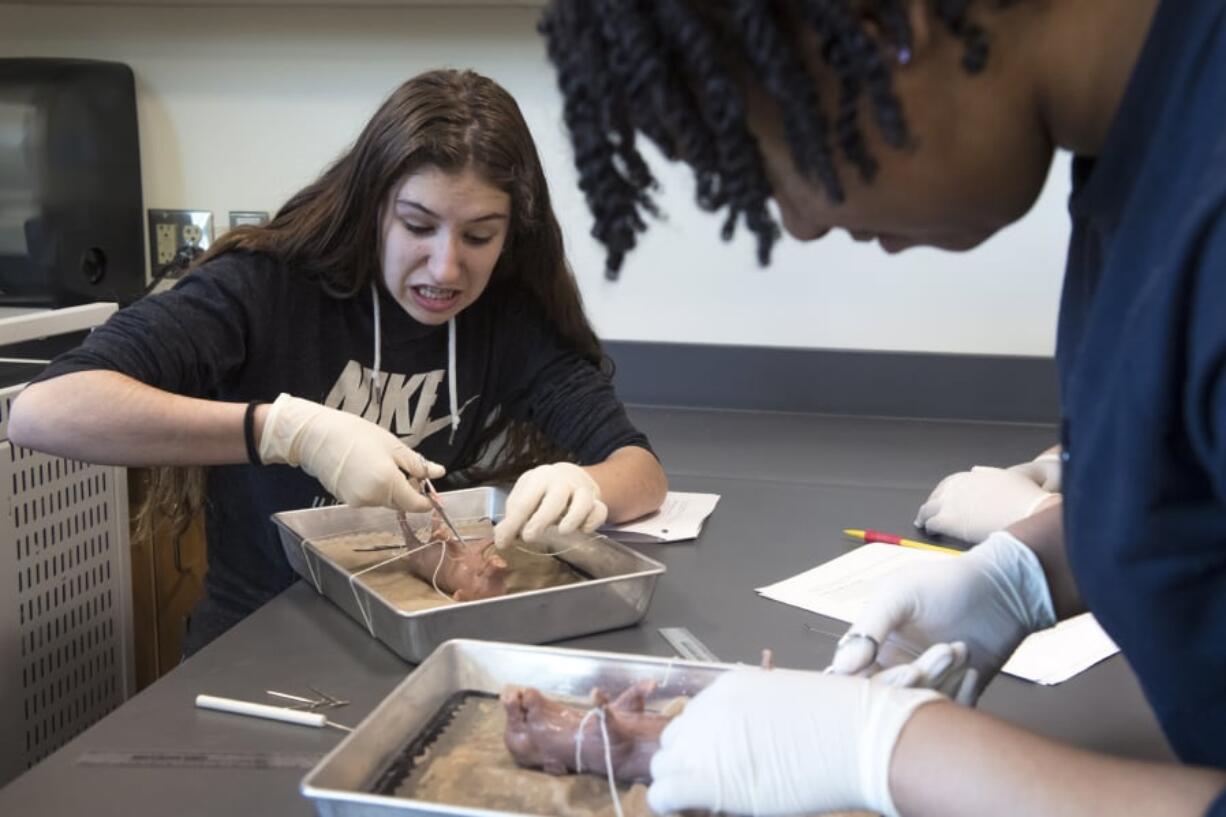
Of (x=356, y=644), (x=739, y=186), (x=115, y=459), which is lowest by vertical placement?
(x=356, y=644)

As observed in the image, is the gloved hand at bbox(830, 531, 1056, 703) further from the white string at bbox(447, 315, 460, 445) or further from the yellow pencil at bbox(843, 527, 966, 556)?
the white string at bbox(447, 315, 460, 445)

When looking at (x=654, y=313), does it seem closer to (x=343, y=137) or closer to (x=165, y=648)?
(x=343, y=137)

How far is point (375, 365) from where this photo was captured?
1.64 m

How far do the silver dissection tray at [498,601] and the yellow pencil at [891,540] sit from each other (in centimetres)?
36

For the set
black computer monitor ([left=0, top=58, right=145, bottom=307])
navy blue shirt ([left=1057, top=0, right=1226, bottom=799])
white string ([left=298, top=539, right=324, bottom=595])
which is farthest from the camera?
black computer monitor ([left=0, top=58, right=145, bottom=307])

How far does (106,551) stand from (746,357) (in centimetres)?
117

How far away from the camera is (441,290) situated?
157cm

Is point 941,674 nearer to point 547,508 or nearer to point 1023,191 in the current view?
point 1023,191

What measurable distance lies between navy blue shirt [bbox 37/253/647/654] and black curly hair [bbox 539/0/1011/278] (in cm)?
94

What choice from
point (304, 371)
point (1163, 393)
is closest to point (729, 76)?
point (1163, 393)

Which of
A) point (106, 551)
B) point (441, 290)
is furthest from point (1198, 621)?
point (106, 551)

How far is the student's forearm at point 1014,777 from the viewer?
2.16 feet

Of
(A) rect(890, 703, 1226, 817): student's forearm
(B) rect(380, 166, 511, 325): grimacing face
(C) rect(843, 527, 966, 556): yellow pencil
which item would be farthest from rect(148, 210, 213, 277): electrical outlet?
(A) rect(890, 703, 1226, 817): student's forearm

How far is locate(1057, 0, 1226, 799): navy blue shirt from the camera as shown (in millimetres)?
561
